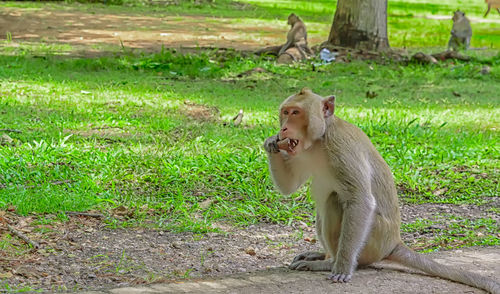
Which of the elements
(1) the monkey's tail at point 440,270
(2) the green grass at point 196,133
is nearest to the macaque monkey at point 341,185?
(1) the monkey's tail at point 440,270

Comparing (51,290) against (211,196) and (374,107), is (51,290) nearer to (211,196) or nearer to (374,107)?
(211,196)

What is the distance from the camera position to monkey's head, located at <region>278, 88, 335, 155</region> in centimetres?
443

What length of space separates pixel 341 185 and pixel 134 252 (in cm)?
169

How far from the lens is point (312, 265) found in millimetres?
4820

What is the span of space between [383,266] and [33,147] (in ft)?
12.5

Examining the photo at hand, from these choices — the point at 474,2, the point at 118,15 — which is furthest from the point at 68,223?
the point at 474,2

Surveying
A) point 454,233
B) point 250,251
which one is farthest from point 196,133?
point 454,233

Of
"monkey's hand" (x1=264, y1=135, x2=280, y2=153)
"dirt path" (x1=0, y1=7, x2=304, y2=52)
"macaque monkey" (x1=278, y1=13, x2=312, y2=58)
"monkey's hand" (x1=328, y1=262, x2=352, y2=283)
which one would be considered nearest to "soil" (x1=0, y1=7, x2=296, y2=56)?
"dirt path" (x1=0, y1=7, x2=304, y2=52)

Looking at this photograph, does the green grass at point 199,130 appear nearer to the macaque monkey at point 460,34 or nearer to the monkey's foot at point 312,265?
the monkey's foot at point 312,265

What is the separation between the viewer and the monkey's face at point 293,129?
174 inches

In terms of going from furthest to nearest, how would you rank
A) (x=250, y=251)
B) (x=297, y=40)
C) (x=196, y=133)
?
(x=297, y=40) → (x=196, y=133) → (x=250, y=251)

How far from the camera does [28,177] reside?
6.59 m

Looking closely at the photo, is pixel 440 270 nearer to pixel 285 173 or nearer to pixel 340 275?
pixel 340 275

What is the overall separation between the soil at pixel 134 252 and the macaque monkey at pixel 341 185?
795 mm
